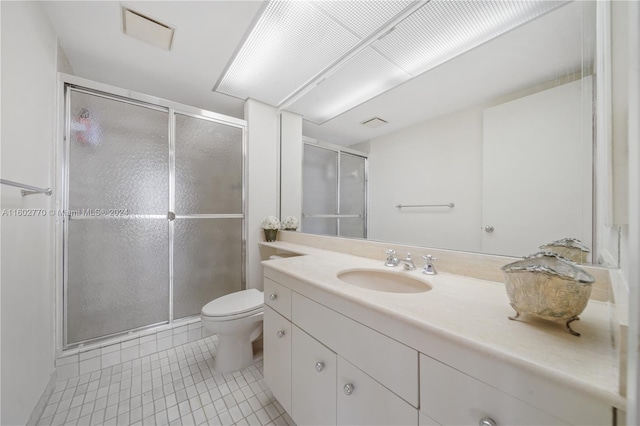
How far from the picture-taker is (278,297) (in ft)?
3.75

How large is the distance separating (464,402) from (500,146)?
0.99 metres

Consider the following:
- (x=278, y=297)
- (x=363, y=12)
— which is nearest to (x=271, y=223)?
(x=278, y=297)

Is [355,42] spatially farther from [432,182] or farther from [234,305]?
[234,305]

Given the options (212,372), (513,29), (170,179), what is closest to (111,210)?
(170,179)

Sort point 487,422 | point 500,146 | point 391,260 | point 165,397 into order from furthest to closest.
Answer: point 165,397, point 391,260, point 500,146, point 487,422

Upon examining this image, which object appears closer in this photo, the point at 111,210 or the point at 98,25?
the point at 98,25

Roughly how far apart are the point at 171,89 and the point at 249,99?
670 millimetres

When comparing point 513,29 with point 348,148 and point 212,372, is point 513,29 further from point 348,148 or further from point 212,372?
point 212,372

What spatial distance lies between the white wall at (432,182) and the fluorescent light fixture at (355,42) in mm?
409

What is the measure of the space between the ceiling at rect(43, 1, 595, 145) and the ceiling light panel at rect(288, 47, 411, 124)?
8 centimetres

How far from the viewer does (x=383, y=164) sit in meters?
1.42

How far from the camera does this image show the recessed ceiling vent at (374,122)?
1493 mm

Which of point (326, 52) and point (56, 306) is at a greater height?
point (326, 52)

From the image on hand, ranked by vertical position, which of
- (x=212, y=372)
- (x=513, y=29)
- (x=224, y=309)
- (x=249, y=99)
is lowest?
(x=212, y=372)
